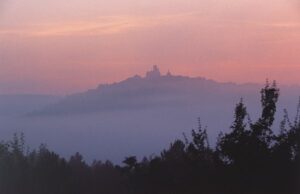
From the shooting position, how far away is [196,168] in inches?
454

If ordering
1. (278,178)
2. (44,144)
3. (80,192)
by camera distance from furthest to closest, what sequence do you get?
(44,144) → (80,192) → (278,178)

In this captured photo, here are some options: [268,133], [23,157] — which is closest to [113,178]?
[23,157]

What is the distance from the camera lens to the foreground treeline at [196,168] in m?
11.1

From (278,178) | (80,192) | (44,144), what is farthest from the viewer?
(44,144)

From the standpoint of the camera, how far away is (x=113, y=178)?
12.0 metres

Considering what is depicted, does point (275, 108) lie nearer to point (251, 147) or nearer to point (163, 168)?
point (251, 147)

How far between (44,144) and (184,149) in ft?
7.76

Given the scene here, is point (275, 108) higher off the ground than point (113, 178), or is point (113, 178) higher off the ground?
point (275, 108)

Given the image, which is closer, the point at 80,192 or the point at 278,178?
the point at 278,178

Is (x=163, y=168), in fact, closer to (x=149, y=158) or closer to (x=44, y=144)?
(x=149, y=158)

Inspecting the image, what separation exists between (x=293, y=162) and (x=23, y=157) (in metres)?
4.07

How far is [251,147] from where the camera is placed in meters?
11.4

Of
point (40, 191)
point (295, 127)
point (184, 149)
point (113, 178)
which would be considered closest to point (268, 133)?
point (295, 127)

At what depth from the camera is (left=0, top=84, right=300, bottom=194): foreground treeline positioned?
11133 mm
